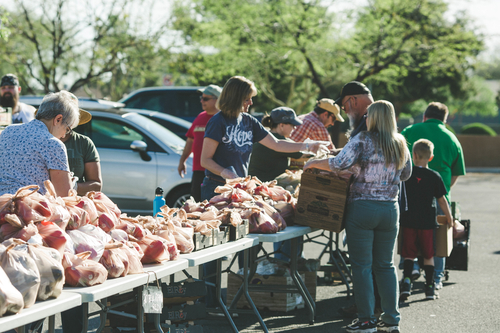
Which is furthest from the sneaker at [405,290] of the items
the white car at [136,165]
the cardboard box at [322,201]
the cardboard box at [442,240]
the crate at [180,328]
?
the white car at [136,165]

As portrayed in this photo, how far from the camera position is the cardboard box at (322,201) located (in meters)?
4.79

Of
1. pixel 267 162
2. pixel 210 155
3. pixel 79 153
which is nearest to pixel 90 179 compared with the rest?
pixel 79 153

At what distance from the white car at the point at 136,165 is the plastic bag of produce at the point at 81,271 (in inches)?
252

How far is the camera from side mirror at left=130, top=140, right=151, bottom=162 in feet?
30.0

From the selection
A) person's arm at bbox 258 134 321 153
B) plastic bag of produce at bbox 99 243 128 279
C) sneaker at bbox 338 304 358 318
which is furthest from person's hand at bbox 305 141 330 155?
plastic bag of produce at bbox 99 243 128 279

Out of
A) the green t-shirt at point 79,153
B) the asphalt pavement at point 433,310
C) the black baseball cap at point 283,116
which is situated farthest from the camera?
the black baseball cap at point 283,116

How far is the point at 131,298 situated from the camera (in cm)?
373

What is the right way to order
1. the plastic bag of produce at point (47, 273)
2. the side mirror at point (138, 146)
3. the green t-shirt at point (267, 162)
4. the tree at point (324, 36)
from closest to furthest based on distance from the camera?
the plastic bag of produce at point (47, 273) < the green t-shirt at point (267, 162) < the side mirror at point (138, 146) < the tree at point (324, 36)

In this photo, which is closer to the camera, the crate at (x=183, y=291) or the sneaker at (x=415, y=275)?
the crate at (x=183, y=291)

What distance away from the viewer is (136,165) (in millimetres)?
9398

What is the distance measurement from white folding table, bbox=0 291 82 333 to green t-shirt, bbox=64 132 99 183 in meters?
2.03

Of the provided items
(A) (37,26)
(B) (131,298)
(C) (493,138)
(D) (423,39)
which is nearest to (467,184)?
(D) (423,39)

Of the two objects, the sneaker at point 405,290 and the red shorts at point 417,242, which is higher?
the red shorts at point 417,242

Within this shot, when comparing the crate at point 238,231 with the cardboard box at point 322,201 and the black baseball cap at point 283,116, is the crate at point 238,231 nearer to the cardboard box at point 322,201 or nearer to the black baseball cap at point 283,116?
Result: the cardboard box at point 322,201
